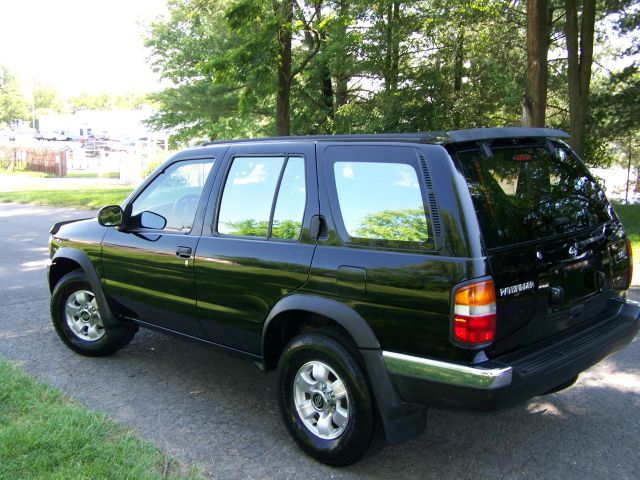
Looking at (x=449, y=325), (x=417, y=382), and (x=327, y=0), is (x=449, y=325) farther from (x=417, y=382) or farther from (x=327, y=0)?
(x=327, y=0)

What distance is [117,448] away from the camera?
10.7 feet

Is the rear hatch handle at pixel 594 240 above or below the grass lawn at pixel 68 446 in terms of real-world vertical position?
above

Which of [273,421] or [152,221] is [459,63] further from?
[273,421]

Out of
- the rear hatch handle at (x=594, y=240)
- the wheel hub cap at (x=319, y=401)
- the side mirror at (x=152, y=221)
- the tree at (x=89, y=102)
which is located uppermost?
the tree at (x=89, y=102)

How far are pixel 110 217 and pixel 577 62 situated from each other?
11964 millimetres

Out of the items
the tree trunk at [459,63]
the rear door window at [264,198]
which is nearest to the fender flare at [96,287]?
the rear door window at [264,198]

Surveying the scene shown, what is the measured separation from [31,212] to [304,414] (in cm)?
1500

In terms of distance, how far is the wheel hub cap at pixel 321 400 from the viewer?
3.19 metres

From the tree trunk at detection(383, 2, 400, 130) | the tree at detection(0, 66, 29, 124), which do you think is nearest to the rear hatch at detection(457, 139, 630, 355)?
the tree trunk at detection(383, 2, 400, 130)

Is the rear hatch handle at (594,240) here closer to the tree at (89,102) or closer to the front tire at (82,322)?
the front tire at (82,322)

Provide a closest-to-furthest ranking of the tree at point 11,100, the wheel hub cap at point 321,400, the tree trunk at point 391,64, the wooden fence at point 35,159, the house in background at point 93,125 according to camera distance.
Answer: the wheel hub cap at point 321,400
the tree trunk at point 391,64
the wooden fence at point 35,159
the house in background at point 93,125
the tree at point 11,100

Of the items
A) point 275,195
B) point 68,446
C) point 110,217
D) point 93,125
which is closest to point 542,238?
point 275,195

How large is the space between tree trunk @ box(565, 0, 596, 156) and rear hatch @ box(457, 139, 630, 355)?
403 inches

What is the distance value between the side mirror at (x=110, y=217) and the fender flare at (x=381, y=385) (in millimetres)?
2192
